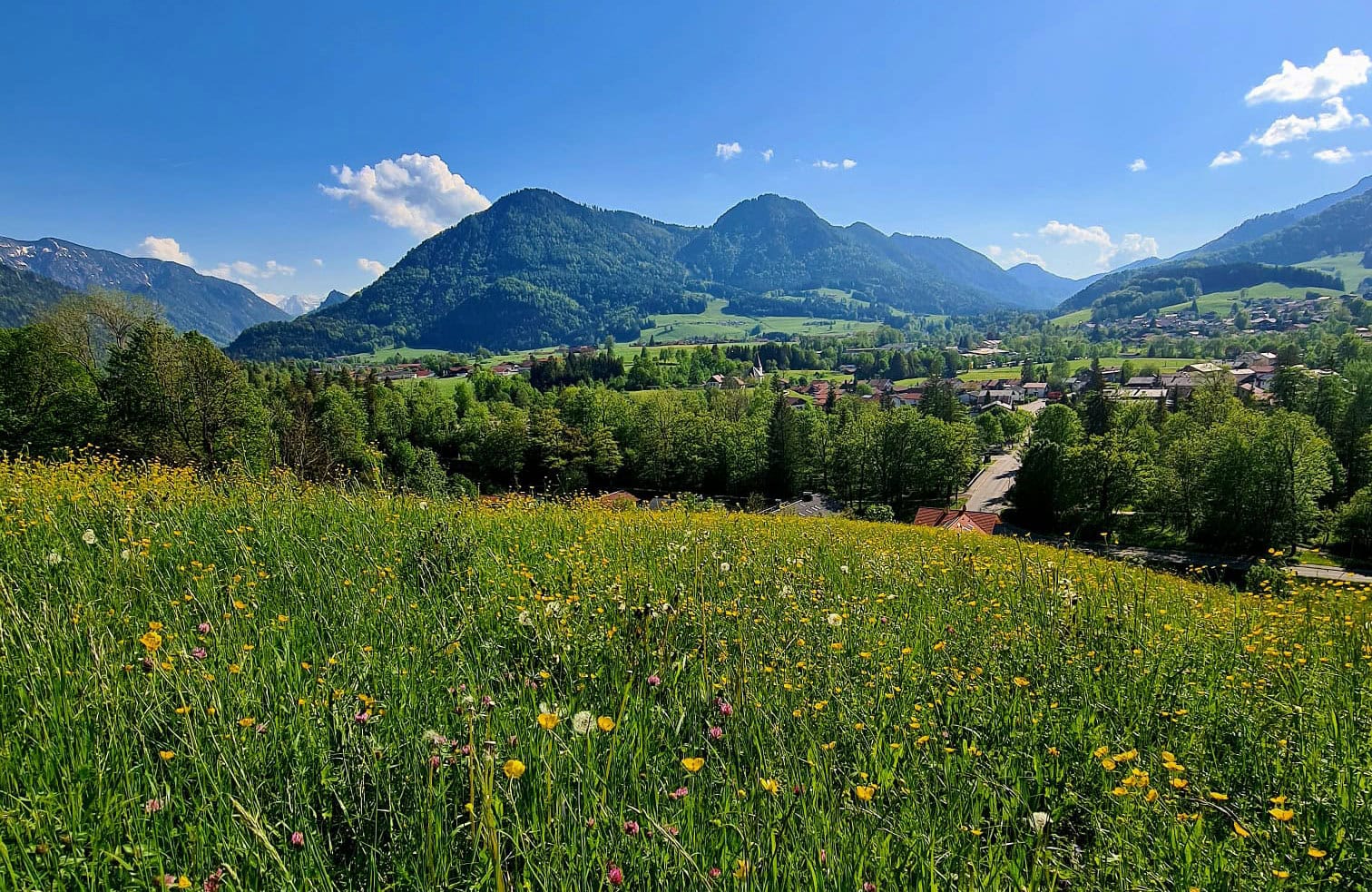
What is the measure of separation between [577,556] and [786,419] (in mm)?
53718

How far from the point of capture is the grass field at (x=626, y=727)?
6.11 feet

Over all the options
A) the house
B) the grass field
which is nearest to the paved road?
the house

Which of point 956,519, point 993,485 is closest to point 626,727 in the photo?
point 956,519

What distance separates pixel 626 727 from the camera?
254 centimetres

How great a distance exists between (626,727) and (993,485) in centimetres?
6902

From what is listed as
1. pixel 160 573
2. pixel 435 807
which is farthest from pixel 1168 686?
pixel 160 573

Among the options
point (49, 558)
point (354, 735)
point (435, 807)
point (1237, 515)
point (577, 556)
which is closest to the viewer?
point (435, 807)

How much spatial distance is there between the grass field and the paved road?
2170 inches

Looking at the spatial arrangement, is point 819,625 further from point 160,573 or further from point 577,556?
point 160,573

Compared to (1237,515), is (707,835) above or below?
above

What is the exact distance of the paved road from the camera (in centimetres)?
5566

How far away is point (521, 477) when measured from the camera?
208ft

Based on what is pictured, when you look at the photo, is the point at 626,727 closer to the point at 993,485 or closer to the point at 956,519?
the point at 956,519

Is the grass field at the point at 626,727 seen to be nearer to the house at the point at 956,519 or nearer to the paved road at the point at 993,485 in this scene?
the house at the point at 956,519
